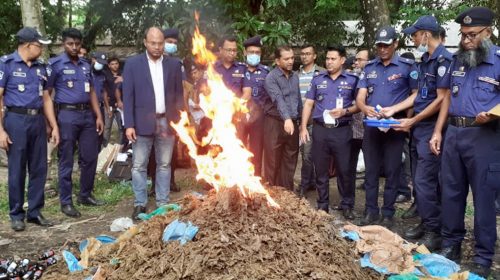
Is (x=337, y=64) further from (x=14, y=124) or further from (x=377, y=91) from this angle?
(x=14, y=124)

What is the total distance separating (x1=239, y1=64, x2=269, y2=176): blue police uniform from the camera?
24.3 ft

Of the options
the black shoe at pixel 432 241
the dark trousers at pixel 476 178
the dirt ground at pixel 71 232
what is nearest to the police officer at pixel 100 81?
the dirt ground at pixel 71 232

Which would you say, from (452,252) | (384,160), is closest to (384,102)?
(384,160)

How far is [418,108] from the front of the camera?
571 cm

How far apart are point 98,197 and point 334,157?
3805mm

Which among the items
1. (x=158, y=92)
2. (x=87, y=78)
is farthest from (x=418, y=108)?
(x=87, y=78)

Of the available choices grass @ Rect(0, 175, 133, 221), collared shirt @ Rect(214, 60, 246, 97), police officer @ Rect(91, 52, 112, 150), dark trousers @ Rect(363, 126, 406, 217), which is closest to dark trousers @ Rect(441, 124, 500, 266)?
dark trousers @ Rect(363, 126, 406, 217)

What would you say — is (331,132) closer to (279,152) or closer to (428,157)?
(279,152)

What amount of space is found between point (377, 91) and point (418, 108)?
604 mm

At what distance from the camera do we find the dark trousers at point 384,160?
6109 millimetres

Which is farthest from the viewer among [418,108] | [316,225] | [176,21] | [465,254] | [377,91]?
[176,21]

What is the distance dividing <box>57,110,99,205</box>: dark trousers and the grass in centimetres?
30

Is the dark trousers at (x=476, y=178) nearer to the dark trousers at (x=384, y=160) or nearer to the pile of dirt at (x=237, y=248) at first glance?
the dark trousers at (x=384, y=160)

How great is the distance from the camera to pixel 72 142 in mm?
6746
